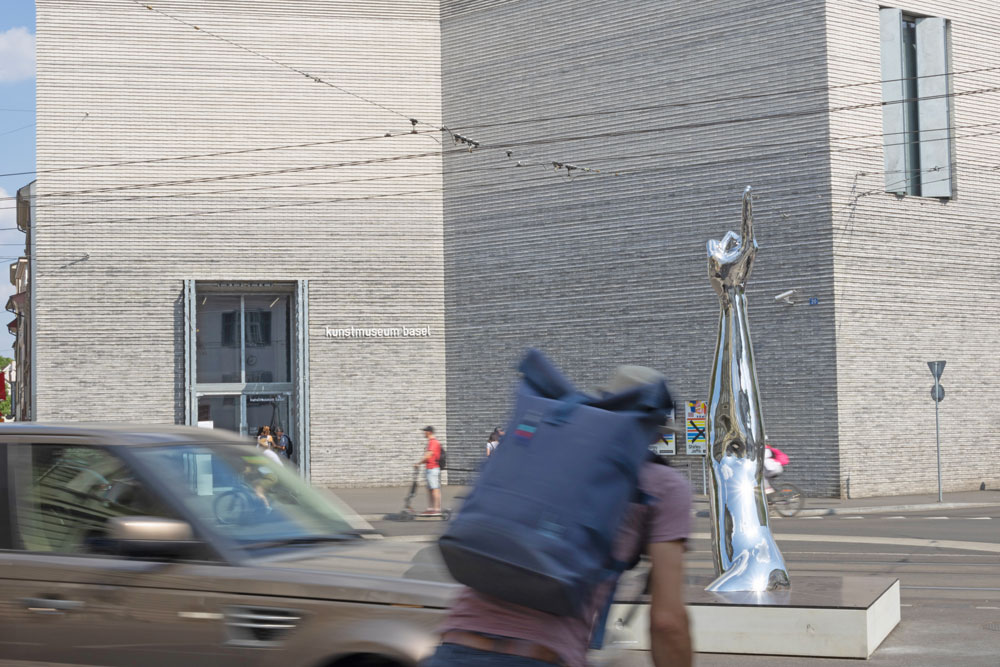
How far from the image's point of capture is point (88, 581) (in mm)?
5020

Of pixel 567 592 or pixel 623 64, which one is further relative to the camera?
pixel 623 64

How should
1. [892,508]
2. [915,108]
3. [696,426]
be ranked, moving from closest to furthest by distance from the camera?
[892,508], [696,426], [915,108]

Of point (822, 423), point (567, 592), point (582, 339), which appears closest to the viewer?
point (567, 592)

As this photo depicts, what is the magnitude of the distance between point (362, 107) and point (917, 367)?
15.3 m

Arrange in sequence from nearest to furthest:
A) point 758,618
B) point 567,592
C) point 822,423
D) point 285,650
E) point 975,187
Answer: point 567,592 < point 285,650 < point 758,618 < point 822,423 < point 975,187

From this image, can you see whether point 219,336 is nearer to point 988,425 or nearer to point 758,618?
point 988,425

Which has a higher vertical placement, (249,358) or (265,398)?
(249,358)

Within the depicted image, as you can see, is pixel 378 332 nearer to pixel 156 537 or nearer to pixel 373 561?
pixel 373 561

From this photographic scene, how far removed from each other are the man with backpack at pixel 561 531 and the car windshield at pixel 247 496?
227 centimetres

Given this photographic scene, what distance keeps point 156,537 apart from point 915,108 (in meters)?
25.4

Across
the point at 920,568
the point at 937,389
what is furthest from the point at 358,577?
the point at 937,389

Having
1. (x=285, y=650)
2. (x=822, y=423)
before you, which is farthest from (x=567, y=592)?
(x=822, y=423)

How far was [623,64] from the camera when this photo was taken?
28.5m

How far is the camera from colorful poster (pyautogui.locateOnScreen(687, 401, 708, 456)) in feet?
84.8
